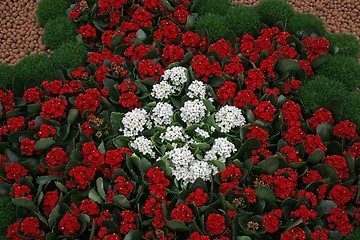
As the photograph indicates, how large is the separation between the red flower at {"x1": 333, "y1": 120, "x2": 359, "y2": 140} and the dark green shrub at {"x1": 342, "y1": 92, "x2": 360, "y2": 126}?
16 centimetres

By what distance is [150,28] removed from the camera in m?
5.24

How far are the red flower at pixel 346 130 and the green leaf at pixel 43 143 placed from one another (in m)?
2.56

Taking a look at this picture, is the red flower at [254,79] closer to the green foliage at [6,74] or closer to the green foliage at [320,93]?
the green foliage at [320,93]

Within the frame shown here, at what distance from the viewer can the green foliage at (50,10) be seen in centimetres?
561

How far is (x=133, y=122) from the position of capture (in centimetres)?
435

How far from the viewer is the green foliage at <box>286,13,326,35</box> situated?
211 inches

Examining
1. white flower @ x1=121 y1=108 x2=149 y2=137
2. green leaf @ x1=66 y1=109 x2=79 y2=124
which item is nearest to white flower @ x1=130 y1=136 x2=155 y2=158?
white flower @ x1=121 y1=108 x2=149 y2=137

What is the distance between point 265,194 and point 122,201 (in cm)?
116

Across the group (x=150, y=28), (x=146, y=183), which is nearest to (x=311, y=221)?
(x=146, y=183)

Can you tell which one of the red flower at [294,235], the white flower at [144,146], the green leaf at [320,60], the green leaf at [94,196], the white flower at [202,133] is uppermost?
the green leaf at [320,60]

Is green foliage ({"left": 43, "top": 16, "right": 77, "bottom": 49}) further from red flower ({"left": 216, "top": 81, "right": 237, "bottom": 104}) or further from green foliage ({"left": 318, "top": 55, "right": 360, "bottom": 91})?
green foliage ({"left": 318, "top": 55, "right": 360, "bottom": 91})

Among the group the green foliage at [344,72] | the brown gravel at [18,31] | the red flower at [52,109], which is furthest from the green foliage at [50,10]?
the green foliage at [344,72]

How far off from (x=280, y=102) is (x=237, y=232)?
1432 millimetres

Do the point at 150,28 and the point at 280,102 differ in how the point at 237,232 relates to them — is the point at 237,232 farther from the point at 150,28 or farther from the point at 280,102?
the point at 150,28
